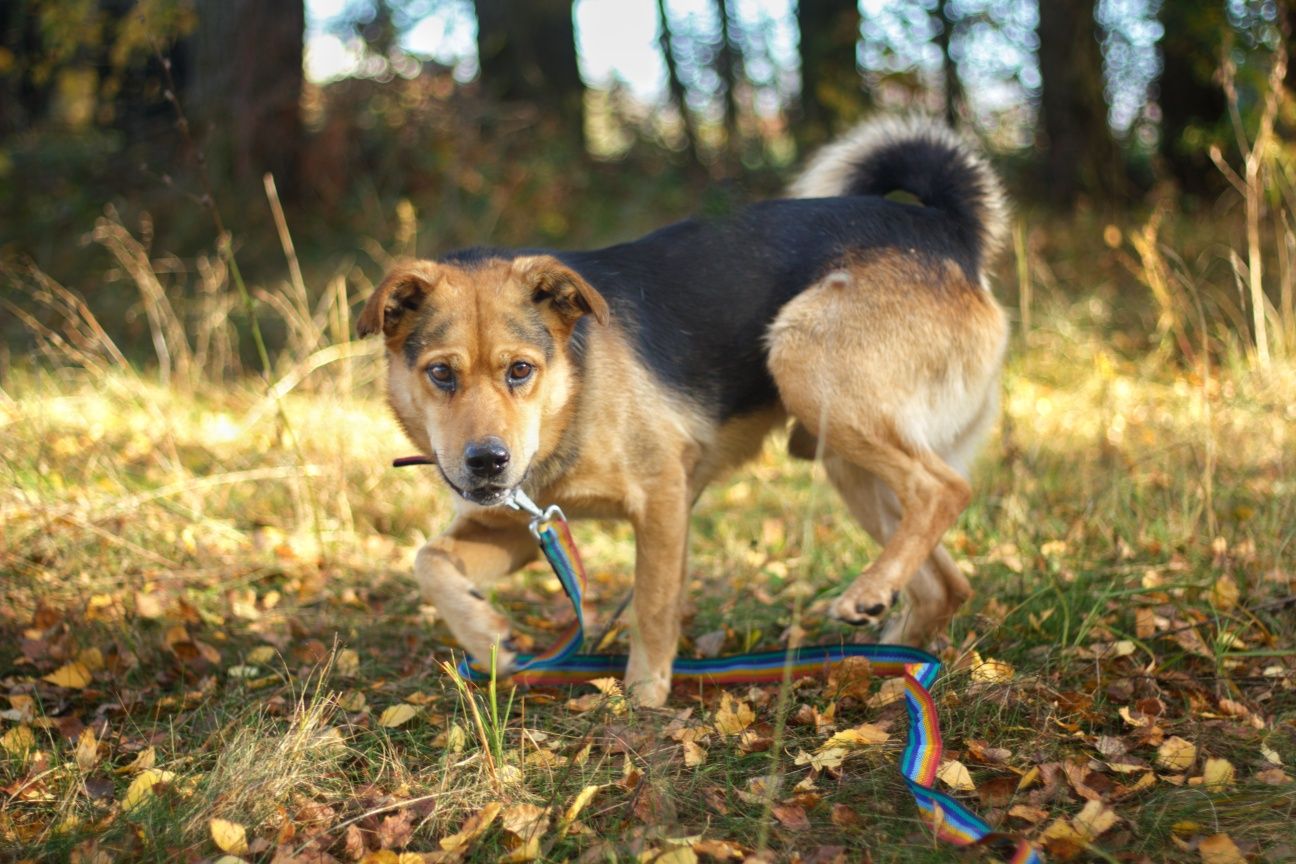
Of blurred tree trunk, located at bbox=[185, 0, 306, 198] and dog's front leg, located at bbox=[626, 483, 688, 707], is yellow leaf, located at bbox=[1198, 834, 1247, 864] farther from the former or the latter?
blurred tree trunk, located at bbox=[185, 0, 306, 198]

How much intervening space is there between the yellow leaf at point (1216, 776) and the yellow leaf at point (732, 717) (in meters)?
1.25

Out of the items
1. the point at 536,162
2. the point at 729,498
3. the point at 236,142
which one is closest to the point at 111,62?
the point at 236,142

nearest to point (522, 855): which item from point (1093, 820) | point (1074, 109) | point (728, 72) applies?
point (1093, 820)

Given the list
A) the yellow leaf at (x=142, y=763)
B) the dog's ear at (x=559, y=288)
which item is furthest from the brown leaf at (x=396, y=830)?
the dog's ear at (x=559, y=288)

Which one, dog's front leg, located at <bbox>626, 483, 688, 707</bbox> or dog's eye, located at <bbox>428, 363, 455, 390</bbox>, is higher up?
dog's eye, located at <bbox>428, 363, 455, 390</bbox>

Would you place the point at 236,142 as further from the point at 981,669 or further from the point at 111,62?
the point at 981,669

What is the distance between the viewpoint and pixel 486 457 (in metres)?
3.30

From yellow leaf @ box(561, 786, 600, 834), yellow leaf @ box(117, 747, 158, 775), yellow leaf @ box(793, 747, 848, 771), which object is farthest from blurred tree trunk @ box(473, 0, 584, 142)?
yellow leaf @ box(561, 786, 600, 834)

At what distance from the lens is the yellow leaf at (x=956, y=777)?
117 inches

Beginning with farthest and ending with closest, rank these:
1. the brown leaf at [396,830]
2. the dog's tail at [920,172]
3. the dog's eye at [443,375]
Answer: the dog's tail at [920,172]
the dog's eye at [443,375]
the brown leaf at [396,830]

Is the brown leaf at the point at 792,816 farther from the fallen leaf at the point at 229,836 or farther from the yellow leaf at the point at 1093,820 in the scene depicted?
the fallen leaf at the point at 229,836

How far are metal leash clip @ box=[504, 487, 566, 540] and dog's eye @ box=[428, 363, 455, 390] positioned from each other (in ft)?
1.34

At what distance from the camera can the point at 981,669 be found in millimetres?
3447

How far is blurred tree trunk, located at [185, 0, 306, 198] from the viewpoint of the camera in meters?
11.2
